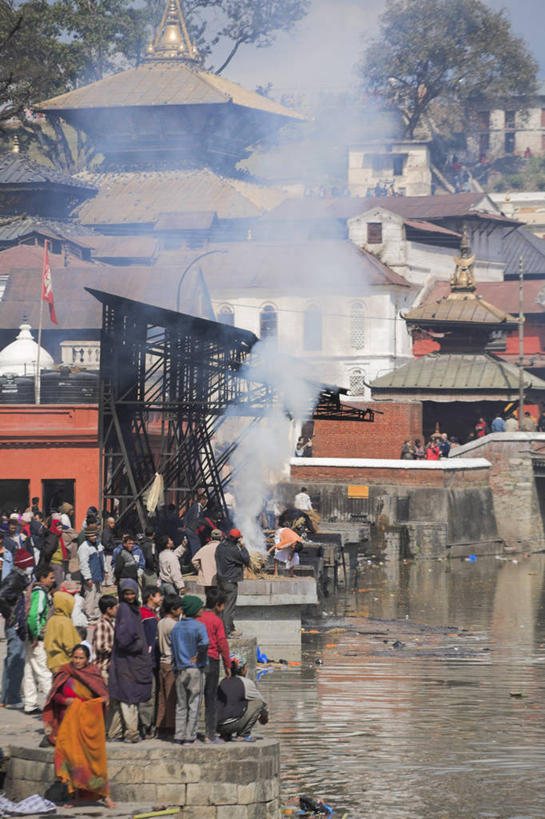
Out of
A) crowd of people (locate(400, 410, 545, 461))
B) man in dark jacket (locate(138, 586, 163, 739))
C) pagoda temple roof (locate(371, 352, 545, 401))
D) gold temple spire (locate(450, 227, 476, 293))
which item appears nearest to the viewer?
man in dark jacket (locate(138, 586, 163, 739))

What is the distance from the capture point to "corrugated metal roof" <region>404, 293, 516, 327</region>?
59.3 meters

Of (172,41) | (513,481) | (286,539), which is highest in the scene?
(172,41)

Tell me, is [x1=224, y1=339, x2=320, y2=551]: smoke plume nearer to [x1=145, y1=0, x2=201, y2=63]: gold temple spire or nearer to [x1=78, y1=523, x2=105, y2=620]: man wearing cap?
[x1=78, y1=523, x2=105, y2=620]: man wearing cap

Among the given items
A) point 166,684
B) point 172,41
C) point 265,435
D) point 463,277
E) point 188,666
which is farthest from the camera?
point 172,41

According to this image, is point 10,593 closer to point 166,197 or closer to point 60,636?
point 60,636

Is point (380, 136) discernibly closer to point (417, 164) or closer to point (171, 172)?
point (417, 164)

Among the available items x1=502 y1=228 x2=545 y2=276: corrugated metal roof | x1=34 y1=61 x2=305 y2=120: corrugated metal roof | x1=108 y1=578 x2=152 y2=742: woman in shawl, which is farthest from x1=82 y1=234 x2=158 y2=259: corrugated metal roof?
x1=108 y1=578 x2=152 y2=742: woman in shawl

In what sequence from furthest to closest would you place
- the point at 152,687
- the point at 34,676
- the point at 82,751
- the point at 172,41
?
1. the point at 172,41
2. the point at 34,676
3. the point at 152,687
4. the point at 82,751

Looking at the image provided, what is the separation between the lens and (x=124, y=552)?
22.2 meters

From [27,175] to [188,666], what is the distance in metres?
63.0

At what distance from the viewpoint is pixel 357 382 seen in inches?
2729

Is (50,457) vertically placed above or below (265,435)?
below

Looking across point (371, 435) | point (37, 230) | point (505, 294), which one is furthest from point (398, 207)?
point (371, 435)

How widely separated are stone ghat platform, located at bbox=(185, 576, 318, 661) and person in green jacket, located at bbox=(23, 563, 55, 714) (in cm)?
826
